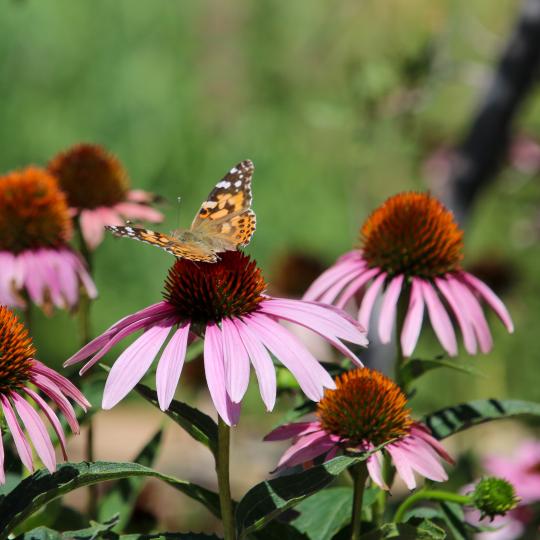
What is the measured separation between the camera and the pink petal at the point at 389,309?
151 centimetres

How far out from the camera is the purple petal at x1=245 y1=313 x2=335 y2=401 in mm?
1154

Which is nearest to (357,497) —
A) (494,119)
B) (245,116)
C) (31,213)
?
(31,213)

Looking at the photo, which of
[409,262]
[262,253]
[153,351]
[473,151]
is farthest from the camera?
[262,253]

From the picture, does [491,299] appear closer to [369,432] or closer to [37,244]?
[369,432]

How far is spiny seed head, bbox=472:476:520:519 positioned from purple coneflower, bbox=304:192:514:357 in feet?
0.88

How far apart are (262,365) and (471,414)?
42 centimetres

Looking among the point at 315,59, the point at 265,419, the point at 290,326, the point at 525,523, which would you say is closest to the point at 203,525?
the point at 290,326

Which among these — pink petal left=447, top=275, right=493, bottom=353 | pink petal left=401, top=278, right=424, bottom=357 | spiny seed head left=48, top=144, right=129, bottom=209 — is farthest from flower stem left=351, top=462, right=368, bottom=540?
spiny seed head left=48, top=144, right=129, bottom=209

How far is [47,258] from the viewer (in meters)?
1.97

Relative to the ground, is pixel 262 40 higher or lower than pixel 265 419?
higher

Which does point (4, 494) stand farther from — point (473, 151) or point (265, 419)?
point (265, 419)

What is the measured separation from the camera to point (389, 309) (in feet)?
5.10

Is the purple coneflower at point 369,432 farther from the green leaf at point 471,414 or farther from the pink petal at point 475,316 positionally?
the pink petal at point 475,316

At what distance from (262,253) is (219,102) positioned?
1898mm
